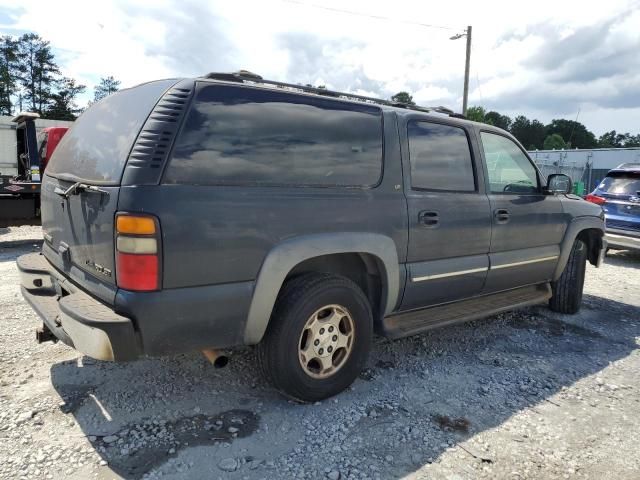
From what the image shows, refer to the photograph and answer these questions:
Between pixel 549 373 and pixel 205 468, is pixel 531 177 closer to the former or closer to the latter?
pixel 549 373

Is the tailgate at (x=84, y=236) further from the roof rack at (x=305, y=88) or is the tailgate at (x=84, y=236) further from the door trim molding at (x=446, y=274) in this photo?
the door trim molding at (x=446, y=274)

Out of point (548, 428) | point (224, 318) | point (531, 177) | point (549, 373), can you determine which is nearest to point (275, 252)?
point (224, 318)

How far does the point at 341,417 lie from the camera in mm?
2918

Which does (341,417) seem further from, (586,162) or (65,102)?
(65,102)

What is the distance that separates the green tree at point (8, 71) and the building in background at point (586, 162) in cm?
5221

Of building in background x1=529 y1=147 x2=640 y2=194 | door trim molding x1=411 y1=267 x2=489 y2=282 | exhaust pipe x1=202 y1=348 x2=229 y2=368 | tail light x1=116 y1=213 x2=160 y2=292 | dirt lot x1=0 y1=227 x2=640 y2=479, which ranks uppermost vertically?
building in background x1=529 y1=147 x2=640 y2=194

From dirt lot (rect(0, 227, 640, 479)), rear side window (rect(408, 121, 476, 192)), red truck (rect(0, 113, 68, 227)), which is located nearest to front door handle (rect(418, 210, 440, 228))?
rear side window (rect(408, 121, 476, 192))

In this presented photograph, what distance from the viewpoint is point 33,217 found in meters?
8.26

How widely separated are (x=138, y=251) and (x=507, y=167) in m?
3.34

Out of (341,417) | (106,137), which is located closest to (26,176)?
(106,137)

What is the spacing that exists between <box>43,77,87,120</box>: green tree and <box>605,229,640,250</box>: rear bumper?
55.6 m

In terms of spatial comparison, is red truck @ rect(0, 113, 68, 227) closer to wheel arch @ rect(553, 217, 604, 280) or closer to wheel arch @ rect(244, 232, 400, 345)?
wheel arch @ rect(244, 232, 400, 345)

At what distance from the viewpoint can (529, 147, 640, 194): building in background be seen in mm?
23094

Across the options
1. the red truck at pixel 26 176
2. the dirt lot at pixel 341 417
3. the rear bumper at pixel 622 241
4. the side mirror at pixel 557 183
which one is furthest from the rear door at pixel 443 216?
the red truck at pixel 26 176
